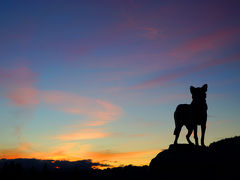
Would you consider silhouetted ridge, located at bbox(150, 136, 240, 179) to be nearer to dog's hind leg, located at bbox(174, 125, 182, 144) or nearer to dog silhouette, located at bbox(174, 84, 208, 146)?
dog's hind leg, located at bbox(174, 125, 182, 144)

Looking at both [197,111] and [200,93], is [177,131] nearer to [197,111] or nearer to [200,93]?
[197,111]

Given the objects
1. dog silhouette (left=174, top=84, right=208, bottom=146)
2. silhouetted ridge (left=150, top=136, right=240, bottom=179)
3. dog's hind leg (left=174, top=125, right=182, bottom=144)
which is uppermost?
dog silhouette (left=174, top=84, right=208, bottom=146)

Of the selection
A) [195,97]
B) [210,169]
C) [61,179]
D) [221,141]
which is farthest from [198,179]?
[61,179]

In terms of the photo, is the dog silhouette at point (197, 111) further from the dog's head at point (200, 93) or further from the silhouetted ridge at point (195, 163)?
the silhouetted ridge at point (195, 163)

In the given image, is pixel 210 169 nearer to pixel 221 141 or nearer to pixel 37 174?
pixel 221 141

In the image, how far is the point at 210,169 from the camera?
1423 centimetres

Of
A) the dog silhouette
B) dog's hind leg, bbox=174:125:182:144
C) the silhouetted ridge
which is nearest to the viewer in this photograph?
the silhouetted ridge

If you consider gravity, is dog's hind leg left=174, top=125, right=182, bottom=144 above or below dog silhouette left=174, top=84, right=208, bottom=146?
below

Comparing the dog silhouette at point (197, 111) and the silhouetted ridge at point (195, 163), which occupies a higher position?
A: the dog silhouette at point (197, 111)

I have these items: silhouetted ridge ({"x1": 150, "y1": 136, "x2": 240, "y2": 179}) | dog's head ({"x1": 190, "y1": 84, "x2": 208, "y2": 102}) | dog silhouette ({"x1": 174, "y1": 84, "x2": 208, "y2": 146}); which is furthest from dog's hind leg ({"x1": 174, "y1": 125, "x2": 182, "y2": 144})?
dog's head ({"x1": 190, "y1": 84, "x2": 208, "y2": 102})

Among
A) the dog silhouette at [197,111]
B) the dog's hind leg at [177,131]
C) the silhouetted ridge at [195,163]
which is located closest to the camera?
the silhouetted ridge at [195,163]

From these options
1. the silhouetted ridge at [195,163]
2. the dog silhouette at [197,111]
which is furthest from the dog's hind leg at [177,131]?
the dog silhouette at [197,111]

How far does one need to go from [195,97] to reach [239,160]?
432 centimetres

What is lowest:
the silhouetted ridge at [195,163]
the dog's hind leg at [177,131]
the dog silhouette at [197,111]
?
the silhouetted ridge at [195,163]
